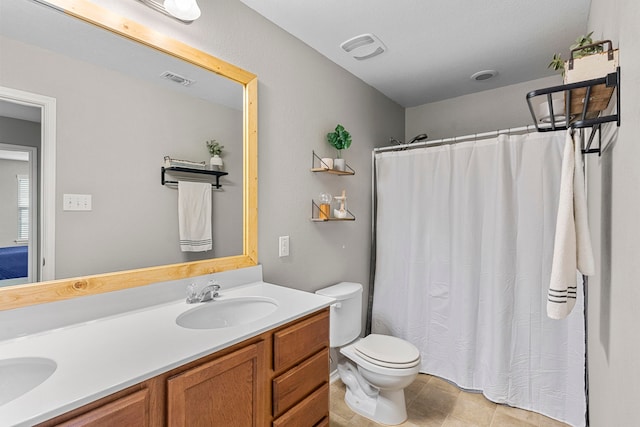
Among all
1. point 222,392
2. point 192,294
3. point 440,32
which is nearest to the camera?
point 222,392

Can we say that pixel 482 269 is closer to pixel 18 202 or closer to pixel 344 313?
pixel 344 313

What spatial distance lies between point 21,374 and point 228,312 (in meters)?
0.69

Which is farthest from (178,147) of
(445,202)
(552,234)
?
(552,234)

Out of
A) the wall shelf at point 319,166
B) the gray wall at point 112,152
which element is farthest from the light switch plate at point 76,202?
the wall shelf at point 319,166

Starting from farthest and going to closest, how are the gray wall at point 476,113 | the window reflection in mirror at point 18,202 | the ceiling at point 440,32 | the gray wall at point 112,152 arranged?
the gray wall at point 476,113
the ceiling at point 440,32
the gray wall at point 112,152
the window reflection in mirror at point 18,202

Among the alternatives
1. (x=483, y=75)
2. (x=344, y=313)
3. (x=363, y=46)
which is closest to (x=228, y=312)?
(x=344, y=313)

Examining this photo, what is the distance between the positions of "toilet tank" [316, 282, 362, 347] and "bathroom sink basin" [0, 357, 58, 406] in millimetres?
1374

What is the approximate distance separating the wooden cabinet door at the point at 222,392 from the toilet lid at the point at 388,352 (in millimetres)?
897

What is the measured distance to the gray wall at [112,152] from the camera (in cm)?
109

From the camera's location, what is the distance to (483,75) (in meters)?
2.46

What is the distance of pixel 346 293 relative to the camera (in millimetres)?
2068

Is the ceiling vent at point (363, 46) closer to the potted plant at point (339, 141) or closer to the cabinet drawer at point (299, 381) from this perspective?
the potted plant at point (339, 141)

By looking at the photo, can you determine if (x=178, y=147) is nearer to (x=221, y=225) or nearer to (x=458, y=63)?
(x=221, y=225)

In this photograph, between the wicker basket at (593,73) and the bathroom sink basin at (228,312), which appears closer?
the wicker basket at (593,73)
